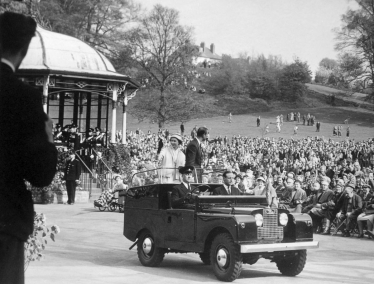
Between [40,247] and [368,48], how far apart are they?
62412 mm

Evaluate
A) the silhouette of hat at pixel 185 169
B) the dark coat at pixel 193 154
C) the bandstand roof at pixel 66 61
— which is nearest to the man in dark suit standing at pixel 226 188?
the silhouette of hat at pixel 185 169

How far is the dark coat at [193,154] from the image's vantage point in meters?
11.5

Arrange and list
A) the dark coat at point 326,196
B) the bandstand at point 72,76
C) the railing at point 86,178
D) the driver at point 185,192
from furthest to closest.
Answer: the bandstand at point 72,76 < the railing at point 86,178 < the dark coat at point 326,196 < the driver at point 185,192

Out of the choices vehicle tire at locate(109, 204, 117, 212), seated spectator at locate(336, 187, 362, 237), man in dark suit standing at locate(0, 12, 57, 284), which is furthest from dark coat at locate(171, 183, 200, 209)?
vehicle tire at locate(109, 204, 117, 212)

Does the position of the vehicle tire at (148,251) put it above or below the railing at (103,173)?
below

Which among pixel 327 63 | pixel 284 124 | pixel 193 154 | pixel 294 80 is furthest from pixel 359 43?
pixel 327 63

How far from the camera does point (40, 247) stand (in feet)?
24.8

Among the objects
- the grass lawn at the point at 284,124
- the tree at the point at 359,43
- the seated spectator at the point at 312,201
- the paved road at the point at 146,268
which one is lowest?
the paved road at the point at 146,268

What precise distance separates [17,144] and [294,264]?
8.27 m

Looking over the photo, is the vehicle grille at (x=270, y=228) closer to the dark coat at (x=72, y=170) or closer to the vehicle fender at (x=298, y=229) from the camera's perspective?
the vehicle fender at (x=298, y=229)

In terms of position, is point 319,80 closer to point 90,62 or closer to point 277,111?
point 277,111

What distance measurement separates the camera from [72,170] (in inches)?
912

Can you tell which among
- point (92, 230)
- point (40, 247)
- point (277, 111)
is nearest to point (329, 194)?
point (92, 230)

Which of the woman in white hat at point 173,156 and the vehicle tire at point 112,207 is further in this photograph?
the vehicle tire at point 112,207
